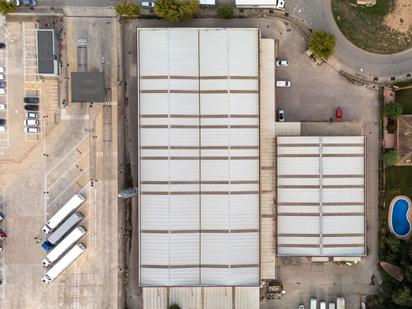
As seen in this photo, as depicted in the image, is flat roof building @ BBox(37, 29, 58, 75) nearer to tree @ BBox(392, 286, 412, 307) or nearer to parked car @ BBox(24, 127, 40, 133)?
parked car @ BBox(24, 127, 40, 133)

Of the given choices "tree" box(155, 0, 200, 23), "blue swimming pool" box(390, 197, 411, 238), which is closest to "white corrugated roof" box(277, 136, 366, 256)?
"blue swimming pool" box(390, 197, 411, 238)

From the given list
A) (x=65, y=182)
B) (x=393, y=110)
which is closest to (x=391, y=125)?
(x=393, y=110)

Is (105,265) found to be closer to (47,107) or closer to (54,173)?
(54,173)

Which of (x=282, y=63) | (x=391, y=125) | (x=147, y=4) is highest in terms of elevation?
(x=147, y=4)

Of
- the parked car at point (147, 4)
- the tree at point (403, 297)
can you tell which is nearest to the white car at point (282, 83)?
the parked car at point (147, 4)

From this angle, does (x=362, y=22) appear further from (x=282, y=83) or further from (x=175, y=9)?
(x=175, y=9)

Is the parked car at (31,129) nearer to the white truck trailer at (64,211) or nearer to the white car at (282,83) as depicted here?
the white truck trailer at (64,211)
